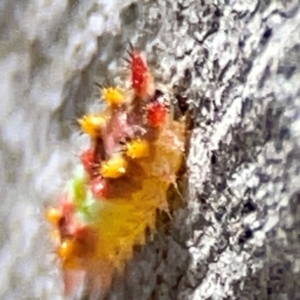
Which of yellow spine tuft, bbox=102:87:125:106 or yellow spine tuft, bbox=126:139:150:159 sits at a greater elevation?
yellow spine tuft, bbox=102:87:125:106

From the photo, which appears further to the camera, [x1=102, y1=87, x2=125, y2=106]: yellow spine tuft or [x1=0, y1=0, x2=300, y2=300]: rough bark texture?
[x1=102, y1=87, x2=125, y2=106]: yellow spine tuft

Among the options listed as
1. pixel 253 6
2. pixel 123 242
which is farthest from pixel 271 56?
pixel 123 242

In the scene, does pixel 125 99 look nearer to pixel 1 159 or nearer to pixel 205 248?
pixel 205 248

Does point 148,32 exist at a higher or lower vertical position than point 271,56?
higher
